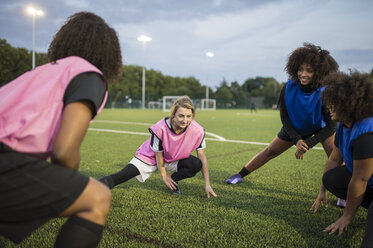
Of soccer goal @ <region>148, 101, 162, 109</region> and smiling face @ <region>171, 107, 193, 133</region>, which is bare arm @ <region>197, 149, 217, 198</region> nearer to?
smiling face @ <region>171, 107, 193, 133</region>

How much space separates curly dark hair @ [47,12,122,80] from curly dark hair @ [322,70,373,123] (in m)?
1.69

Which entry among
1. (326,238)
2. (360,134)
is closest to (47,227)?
(326,238)

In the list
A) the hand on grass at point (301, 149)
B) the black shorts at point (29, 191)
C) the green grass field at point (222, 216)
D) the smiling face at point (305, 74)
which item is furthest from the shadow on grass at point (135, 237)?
the smiling face at point (305, 74)

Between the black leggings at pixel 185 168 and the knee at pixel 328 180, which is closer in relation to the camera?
the knee at pixel 328 180

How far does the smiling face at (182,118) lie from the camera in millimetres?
3586

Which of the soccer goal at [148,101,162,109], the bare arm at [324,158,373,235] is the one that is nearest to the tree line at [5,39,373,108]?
the soccer goal at [148,101,162,109]

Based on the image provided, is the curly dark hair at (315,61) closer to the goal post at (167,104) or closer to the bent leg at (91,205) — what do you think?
the bent leg at (91,205)

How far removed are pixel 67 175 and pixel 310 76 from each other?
3.26 m

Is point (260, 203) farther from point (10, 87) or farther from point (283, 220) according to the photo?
point (10, 87)

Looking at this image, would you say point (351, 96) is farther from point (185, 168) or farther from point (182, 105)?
point (185, 168)

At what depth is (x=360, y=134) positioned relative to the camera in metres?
2.22

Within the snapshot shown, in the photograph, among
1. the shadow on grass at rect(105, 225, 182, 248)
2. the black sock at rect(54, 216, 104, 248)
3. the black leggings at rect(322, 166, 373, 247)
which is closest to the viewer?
the black sock at rect(54, 216, 104, 248)

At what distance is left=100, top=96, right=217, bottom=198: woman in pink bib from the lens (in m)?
3.63

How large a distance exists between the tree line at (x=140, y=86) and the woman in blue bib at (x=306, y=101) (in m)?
54.1
